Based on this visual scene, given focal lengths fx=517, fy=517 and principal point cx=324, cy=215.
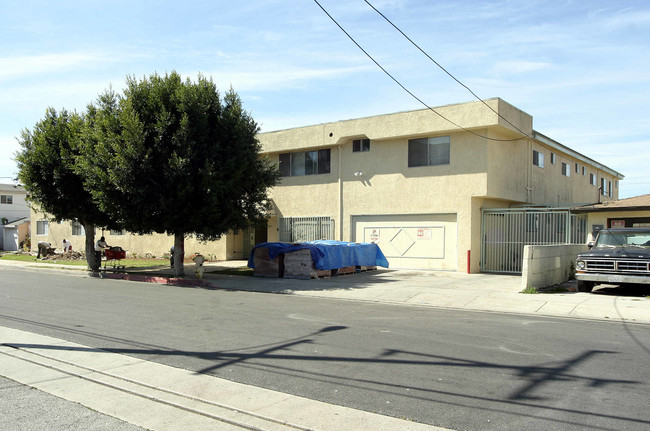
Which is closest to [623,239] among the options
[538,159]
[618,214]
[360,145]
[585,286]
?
[585,286]

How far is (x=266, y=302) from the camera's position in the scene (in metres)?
13.7

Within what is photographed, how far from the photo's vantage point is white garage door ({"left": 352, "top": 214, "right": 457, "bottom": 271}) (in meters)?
22.1

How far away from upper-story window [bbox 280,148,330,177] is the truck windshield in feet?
45.2

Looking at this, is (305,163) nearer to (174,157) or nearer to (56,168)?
(174,157)

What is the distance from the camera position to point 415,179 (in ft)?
75.2

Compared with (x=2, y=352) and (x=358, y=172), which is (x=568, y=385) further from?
(x=358, y=172)

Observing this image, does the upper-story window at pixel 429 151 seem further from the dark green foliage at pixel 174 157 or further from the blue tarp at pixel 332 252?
the dark green foliage at pixel 174 157

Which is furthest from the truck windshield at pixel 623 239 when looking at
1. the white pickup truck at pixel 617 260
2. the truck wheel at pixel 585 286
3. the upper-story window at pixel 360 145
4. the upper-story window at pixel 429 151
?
the upper-story window at pixel 360 145

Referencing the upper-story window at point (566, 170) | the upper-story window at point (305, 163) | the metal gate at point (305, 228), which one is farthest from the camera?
the upper-story window at point (566, 170)

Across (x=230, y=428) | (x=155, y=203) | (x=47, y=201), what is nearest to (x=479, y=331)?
(x=230, y=428)

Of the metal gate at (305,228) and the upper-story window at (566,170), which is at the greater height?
the upper-story window at (566,170)

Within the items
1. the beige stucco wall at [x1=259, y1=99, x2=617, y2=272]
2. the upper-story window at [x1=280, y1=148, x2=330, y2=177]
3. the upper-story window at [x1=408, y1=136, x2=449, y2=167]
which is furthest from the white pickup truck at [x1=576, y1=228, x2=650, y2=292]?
the upper-story window at [x1=280, y1=148, x2=330, y2=177]

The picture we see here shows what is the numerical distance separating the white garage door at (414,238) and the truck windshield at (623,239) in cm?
729

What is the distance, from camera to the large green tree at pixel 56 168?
21.5 meters
